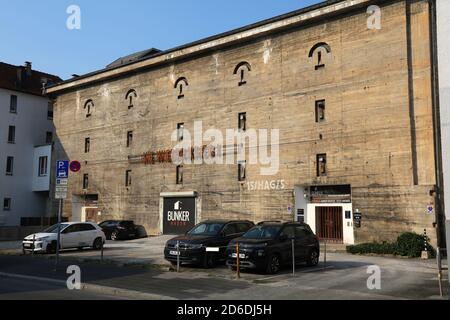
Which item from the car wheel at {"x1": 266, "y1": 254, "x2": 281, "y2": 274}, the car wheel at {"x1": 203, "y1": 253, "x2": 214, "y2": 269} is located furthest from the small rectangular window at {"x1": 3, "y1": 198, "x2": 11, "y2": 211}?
the car wheel at {"x1": 266, "y1": 254, "x2": 281, "y2": 274}

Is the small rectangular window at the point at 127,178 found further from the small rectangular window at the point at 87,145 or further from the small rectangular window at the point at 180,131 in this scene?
the small rectangular window at the point at 180,131

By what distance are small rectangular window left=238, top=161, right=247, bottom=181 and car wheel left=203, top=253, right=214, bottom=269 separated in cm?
1372

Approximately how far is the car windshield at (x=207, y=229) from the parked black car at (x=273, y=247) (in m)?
1.64

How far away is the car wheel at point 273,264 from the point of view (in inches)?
591

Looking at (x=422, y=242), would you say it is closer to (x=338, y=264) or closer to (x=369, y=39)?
(x=338, y=264)

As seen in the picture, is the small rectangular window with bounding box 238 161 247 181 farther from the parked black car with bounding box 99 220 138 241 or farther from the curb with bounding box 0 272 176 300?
the curb with bounding box 0 272 176 300

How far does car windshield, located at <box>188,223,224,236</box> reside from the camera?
697 inches

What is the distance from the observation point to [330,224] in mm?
27078

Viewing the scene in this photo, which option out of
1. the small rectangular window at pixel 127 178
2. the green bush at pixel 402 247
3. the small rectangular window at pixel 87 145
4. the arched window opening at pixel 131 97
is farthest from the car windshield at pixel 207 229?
the small rectangular window at pixel 87 145

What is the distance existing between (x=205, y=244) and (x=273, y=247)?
276 cm

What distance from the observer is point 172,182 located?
34.7 m

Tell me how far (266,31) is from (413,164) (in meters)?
12.5

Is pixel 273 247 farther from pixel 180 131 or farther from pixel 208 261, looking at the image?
pixel 180 131

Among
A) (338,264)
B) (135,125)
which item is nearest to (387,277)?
(338,264)
